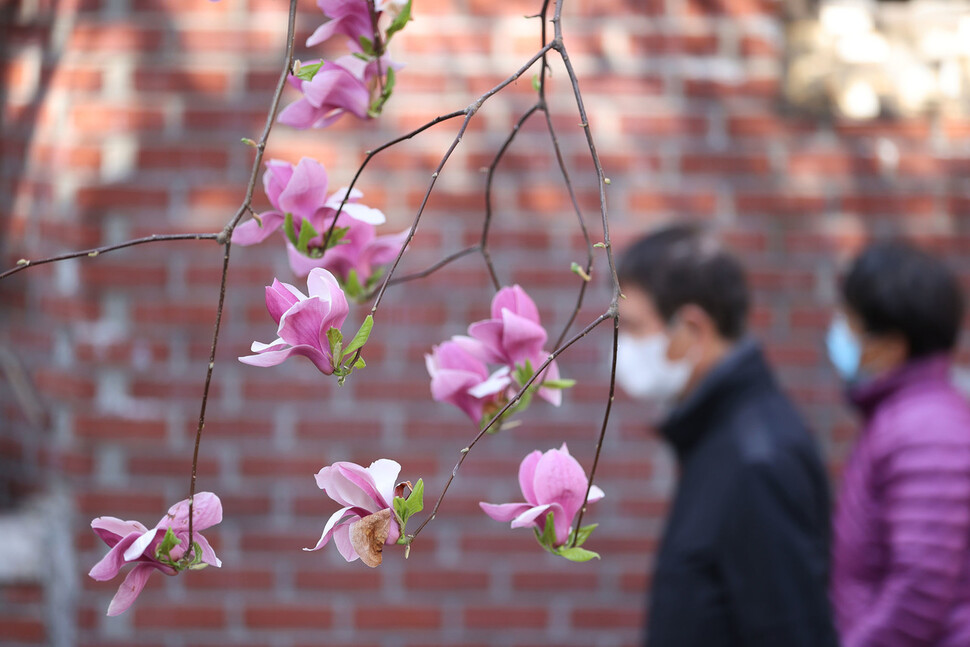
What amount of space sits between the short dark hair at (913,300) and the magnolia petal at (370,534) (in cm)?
146

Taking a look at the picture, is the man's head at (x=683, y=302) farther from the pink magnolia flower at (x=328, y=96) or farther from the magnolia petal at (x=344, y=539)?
the magnolia petal at (x=344, y=539)

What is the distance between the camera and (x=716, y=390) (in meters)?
1.58

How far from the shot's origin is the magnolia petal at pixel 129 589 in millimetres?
583

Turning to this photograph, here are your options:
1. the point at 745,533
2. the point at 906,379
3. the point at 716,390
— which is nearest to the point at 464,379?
the point at 745,533

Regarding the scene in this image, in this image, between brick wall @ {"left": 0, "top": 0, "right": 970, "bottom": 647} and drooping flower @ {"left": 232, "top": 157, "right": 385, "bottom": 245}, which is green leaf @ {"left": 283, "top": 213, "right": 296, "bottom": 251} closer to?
drooping flower @ {"left": 232, "top": 157, "right": 385, "bottom": 245}

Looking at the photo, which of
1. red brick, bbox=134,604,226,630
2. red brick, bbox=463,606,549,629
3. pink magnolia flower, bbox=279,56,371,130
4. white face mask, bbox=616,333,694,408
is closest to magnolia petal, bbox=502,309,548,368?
pink magnolia flower, bbox=279,56,371,130

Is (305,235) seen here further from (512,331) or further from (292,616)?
(292,616)

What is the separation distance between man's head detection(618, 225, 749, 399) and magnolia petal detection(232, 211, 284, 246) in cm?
108

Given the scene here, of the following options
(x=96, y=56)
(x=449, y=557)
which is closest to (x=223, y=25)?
(x=96, y=56)

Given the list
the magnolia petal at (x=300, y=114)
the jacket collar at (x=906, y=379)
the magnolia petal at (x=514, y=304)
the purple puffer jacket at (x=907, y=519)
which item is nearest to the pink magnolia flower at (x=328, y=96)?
the magnolia petal at (x=300, y=114)

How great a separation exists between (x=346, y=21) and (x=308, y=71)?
71 mm

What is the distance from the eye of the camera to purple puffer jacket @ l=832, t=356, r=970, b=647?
Answer: 149 cm

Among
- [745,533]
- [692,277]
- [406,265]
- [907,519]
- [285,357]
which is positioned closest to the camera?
[285,357]

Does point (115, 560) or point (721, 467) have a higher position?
point (115, 560)
